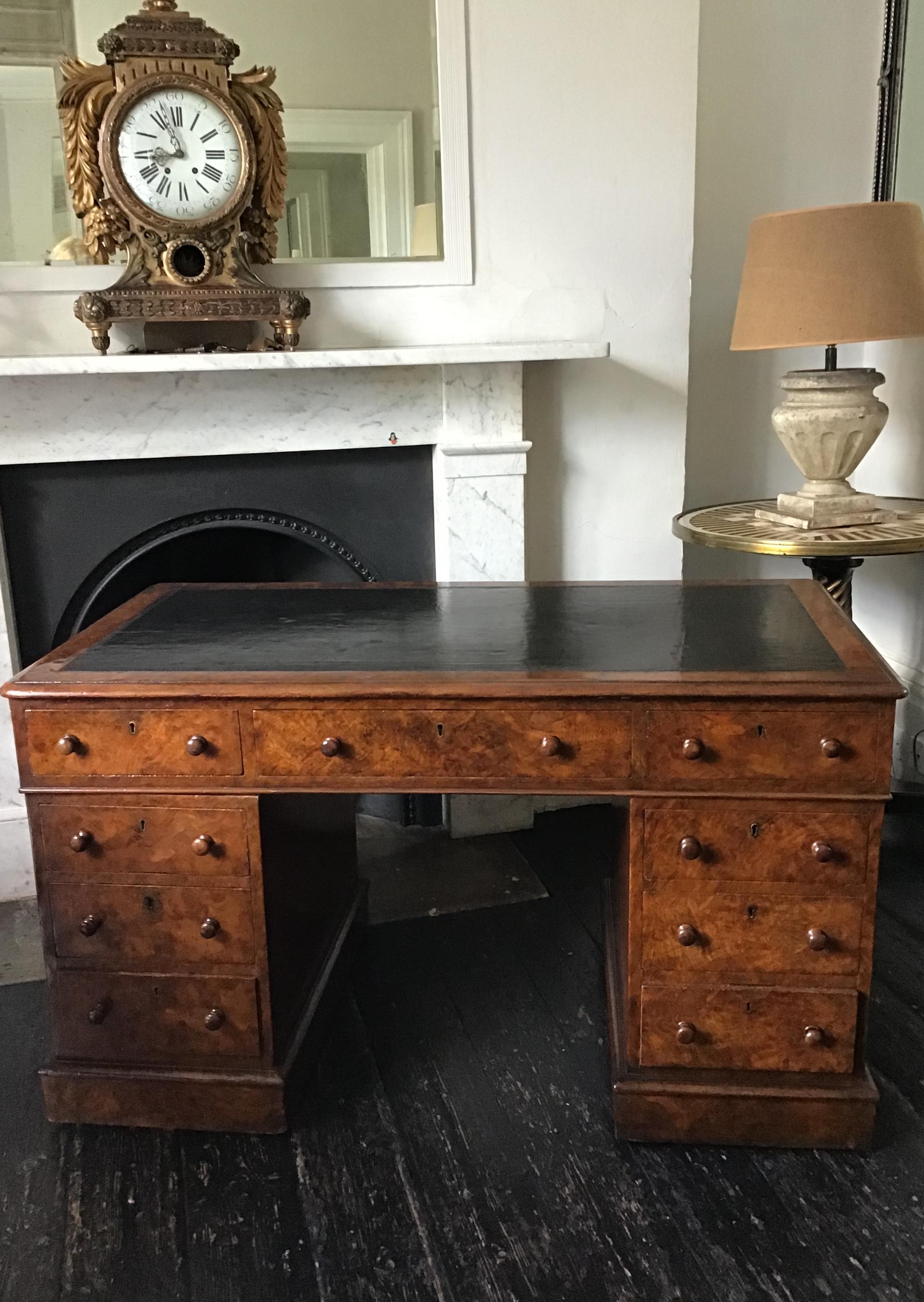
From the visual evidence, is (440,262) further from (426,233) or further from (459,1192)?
(459,1192)

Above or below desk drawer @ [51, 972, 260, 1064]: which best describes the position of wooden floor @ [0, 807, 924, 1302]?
below

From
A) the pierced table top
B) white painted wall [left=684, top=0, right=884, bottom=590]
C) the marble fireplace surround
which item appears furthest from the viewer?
white painted wall [left=684, top=0, right=884, bottom=590]

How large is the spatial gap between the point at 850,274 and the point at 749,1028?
1.44 meters

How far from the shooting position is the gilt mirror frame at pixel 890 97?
2869 mm

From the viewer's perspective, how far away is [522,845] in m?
2.79

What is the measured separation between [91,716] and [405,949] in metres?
0.98

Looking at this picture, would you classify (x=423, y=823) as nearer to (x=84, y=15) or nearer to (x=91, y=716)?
(x=91, y=716)

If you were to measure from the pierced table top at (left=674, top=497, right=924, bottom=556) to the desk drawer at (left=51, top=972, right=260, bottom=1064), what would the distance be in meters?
1.33

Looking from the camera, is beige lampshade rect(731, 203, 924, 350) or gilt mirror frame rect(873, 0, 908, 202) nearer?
beige lampshade rect(731, 203, 924, 350)

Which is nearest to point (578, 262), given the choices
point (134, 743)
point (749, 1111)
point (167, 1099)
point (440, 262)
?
point (440, 262)

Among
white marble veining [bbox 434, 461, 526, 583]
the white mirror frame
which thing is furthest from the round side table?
the white mirror frame

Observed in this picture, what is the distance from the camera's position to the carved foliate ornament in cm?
213

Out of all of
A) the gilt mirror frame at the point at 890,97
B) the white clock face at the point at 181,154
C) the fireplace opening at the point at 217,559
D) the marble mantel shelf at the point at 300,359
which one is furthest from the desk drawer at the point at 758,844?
the gilt mirror frame at the point at 890,97

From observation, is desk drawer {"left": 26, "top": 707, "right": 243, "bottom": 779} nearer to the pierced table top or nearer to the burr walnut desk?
the burr walnut desk
